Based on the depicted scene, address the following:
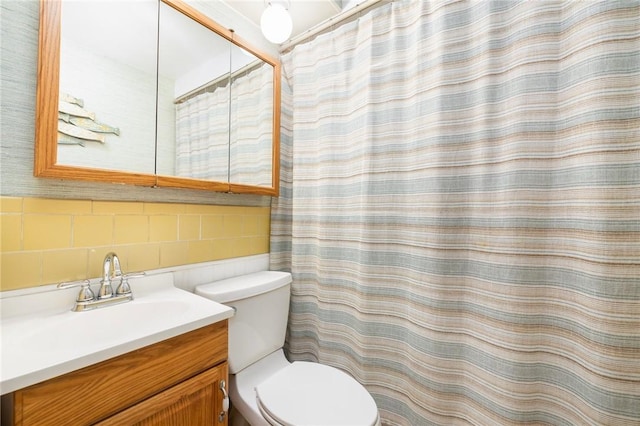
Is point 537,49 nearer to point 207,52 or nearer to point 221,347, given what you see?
point 207,52

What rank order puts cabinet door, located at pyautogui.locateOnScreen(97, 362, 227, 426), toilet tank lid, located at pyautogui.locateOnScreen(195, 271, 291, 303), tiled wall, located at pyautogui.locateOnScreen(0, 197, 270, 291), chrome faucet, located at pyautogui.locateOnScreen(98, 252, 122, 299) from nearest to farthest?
cabinet door, located at pyautogui.locateOnScreen(97, 362, 227, 426)
tiled wall, located at pyautogui.locateOnScreen(0, 197, 270, 291)
chrome faucet, located at pyautogui.locateOnScreen(98, 252, 122, 299)
toilet tank lid, located at pyautogui.locateOnScreen(195, 271, 291, 303)

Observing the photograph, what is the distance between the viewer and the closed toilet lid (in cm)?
88

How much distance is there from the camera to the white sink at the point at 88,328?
56 centimetres

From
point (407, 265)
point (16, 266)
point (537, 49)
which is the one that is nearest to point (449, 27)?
point (537, 49)

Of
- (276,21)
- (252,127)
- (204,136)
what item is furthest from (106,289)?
(276,21)

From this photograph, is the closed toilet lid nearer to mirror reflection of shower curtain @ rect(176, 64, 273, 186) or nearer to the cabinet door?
A: the cabinet door

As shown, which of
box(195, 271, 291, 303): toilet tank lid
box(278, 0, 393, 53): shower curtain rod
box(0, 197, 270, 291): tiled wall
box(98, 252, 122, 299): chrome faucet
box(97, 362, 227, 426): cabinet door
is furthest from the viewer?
box(278, 0, 393, 53): shower curtain rod

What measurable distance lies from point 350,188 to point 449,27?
0.75 metres

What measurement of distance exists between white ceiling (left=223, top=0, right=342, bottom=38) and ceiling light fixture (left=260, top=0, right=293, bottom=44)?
7.4 inches

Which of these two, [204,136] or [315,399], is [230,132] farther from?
[315,399]

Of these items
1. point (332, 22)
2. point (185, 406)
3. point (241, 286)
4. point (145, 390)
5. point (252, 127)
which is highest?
point (332, 22)

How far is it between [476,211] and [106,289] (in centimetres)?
133

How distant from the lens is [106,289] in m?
0.93

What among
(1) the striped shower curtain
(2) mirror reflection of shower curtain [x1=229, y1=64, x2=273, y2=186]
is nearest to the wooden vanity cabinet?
(1) the striped shower curtain
